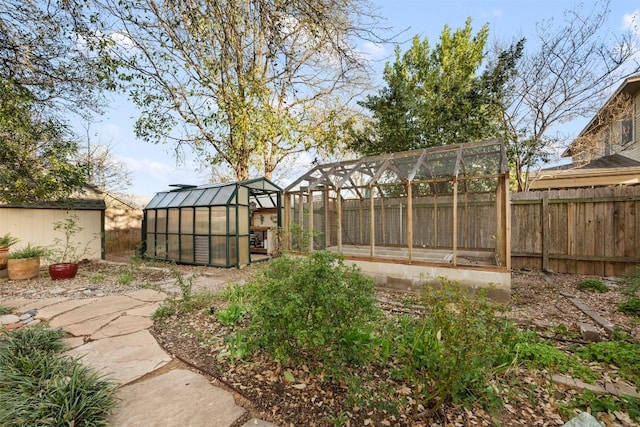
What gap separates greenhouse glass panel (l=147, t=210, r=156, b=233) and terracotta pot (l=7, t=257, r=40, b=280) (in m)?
2.87

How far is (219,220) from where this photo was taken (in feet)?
23.1

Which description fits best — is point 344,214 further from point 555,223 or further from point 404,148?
point 555,223

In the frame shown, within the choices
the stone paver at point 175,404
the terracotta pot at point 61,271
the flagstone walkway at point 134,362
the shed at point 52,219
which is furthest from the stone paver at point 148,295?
the shed at point 52,219

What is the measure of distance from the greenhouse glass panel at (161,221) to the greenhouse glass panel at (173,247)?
0.39 meters

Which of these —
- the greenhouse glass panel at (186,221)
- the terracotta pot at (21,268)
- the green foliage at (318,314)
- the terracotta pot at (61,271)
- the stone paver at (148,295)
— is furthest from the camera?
the greenhouse glass panel at (186,221)

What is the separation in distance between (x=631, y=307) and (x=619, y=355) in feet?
5.79

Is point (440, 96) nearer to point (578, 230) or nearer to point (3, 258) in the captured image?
point (578, 230)

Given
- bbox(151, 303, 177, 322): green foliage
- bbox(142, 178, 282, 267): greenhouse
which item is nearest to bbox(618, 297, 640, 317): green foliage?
bbox(151, 303, 177, 322): green foliage

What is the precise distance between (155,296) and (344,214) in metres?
5.48

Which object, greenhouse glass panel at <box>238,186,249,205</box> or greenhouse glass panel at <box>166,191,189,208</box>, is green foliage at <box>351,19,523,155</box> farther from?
greenhouse glass panel at <box>166,191,189,208</box>

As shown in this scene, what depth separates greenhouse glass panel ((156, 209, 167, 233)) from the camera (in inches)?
324

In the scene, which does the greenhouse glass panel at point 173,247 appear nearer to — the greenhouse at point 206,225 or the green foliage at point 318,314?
the greenhouse at point 206,225

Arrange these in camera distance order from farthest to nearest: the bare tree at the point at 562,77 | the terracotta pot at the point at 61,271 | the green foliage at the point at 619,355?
1. the bare tree at the point at 562,77
2. the terracotta pot at the point at 61,271
3. the green foliage at the point at 619,355

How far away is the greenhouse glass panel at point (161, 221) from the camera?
8234 mm
